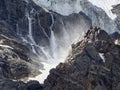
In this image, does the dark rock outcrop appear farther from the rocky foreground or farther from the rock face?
the rock face

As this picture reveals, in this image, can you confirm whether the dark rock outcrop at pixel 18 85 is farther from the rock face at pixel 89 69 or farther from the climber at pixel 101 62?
the climber at pixel 101 62

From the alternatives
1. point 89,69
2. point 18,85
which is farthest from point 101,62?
point 18,85

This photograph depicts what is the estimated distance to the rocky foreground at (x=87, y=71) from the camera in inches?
4877

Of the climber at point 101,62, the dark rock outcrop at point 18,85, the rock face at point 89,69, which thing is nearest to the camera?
the rock face at point 89,69

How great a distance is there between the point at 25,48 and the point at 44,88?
50.7m

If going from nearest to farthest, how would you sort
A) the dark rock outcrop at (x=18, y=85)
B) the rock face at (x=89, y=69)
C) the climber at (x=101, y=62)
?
the rock face at (x=89, y=69)
the climber at (x=101, y=62)
the dark rock outcrop at (x=18, y=85)

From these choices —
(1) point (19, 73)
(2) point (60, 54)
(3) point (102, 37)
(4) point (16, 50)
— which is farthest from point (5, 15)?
(3) point (102, 37)

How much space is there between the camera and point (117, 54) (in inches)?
5128

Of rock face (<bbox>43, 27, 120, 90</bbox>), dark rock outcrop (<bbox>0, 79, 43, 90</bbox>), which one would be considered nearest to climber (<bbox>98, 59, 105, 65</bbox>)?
rock face (<bbox>43, 27, 120, 90</bbox>)

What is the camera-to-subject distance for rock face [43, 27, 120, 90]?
124 m

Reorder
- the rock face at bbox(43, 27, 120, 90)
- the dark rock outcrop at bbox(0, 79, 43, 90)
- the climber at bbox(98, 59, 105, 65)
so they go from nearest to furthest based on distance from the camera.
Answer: the rock face at bbox(43, 27, 120, 90) < the climber at bbox(98, 59, 105, 65) < the dark rock outcrop at bbox(0, 79, 43, 90)

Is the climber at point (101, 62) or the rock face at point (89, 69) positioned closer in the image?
the rock face at point (89, 69)

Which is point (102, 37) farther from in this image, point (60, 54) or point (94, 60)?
point (60, 54)

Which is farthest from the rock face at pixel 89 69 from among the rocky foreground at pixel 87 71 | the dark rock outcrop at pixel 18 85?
the dark rock outcrop at pixel 18 85
